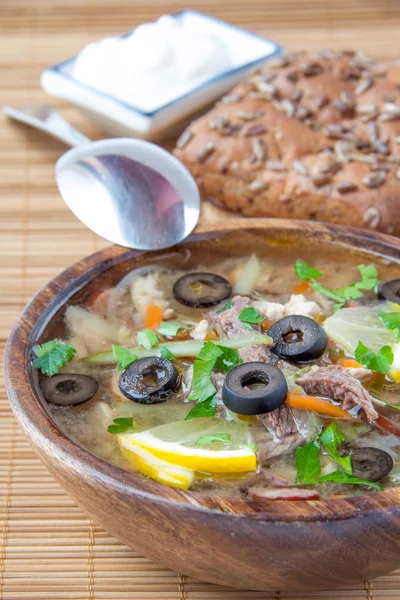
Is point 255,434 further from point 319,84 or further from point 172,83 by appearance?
point 172,83

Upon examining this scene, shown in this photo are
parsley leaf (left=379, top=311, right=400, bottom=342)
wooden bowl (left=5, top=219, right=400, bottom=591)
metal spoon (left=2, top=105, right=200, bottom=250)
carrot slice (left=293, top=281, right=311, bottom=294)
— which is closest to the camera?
wooden bowl (left=5, top=219, right=400, bottom=591)

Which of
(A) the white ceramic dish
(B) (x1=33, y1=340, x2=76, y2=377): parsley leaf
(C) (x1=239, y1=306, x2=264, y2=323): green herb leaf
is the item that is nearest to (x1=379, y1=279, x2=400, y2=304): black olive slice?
(C) (x1=239, y1=306, x2=264, y2=323): green herb leaf

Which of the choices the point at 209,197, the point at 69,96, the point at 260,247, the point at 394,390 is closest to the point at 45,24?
the point at 69,96

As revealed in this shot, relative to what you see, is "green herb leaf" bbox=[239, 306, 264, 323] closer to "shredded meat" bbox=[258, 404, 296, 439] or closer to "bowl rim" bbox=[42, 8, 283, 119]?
"shredded meat" bbox=[258, 404, 296, 439]

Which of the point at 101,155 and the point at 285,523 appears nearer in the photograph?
the point at 285,523

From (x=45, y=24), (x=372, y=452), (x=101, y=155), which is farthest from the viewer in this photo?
→ (x=45, y=24)

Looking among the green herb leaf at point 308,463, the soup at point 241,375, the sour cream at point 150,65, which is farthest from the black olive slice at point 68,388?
the sour cream at point 150,65

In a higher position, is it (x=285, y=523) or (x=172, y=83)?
(x=285, y=523)

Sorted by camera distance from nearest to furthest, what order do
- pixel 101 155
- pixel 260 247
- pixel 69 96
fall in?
pixel 260 247
pixel 101 155
pixel 69 96
